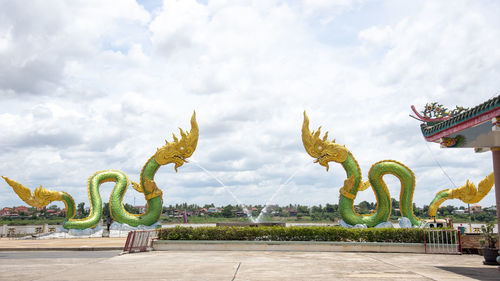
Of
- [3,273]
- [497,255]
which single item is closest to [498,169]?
[497,255]

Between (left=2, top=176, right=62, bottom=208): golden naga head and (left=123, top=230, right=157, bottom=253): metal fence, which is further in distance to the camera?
(left=2, top=176, right=62, bottom=208): golden naga head

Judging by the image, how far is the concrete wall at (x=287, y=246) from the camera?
56.0 feet

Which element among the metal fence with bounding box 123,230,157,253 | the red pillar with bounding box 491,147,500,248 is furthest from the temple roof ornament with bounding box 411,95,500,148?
the metal fence with bounding box 123,230,157,253

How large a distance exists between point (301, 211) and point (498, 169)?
44.1 metres

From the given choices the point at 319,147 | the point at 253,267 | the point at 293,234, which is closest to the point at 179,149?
the point at 319,147

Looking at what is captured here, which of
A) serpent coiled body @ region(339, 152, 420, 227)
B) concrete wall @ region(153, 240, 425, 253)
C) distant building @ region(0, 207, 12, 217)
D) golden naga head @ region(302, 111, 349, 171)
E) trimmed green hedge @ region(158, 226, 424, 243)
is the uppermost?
golden naga head @ region(302, 111, 349, 171)

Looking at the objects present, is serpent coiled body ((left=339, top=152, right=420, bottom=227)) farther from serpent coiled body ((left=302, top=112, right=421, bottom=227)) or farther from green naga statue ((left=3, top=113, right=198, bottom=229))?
green naga statue ((left=3, top=113, right=198, bottom=229))

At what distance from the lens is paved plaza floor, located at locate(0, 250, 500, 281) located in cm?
1085

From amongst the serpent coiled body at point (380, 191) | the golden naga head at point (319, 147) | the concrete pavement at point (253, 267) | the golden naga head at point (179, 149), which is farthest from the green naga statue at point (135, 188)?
the serpent coiled body at point (380, 191)

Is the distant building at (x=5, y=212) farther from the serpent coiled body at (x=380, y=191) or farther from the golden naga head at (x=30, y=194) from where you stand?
the serpent coiled body at (x=380, y=191)

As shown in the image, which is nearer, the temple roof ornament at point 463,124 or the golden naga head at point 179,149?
the temple roof ornament at point 463,124

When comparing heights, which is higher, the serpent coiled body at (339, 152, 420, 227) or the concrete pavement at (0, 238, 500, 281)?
the serpent coiled body at (339, 152, 420, 227)

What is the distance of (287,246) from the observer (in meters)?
17.3

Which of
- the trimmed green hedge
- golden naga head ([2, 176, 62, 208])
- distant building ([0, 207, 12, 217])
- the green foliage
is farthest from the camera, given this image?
distant building ([0, 207, 12, 217])
